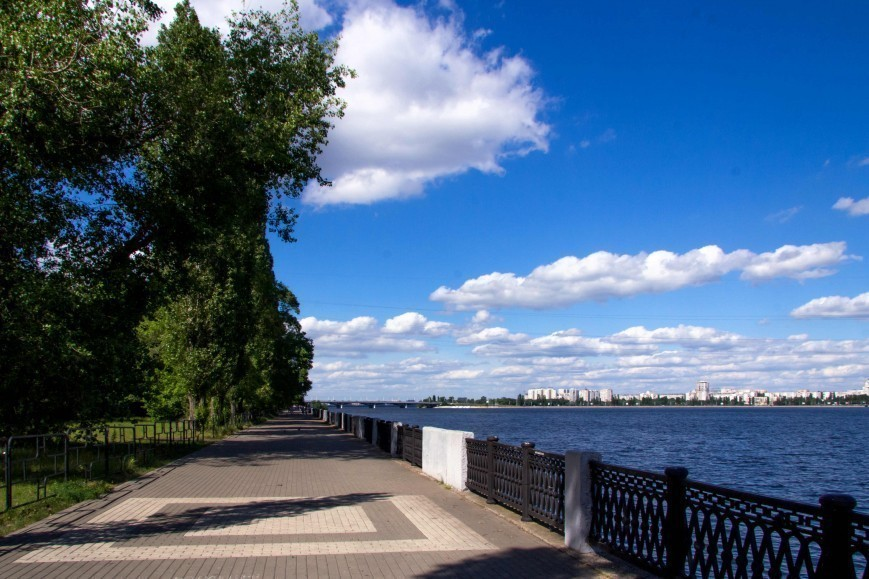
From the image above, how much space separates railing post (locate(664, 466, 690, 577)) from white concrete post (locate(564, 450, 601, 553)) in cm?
147

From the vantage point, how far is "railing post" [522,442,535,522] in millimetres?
9836

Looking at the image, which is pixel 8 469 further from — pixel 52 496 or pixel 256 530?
pixel 256 530

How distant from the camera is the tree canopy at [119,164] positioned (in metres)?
12.0

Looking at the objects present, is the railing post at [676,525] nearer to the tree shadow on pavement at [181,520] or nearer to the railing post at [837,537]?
the railing post at [837,537]

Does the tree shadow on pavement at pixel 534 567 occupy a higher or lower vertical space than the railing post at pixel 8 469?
lower

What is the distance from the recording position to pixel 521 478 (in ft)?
33.5

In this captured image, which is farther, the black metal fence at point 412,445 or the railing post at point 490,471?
the black metal fence at point 412,445

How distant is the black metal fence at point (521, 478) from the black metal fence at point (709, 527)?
886 millimetres

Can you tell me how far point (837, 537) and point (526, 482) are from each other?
5.36 m

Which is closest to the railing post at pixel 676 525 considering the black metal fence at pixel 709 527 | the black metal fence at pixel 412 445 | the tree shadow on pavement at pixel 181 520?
the black metal fence at pixel 709 527

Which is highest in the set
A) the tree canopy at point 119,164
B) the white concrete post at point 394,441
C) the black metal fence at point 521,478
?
the tree canopy at point 119,164

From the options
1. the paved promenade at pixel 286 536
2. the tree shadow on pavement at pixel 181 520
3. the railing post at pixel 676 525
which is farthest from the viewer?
the tree shadow on pavement at pixel 181 520

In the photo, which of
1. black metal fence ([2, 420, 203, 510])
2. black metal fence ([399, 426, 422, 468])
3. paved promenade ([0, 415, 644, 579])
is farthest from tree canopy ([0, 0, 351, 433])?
black metal fence ([399, 426, 422, 468])

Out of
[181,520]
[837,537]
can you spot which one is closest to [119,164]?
[181,520]
